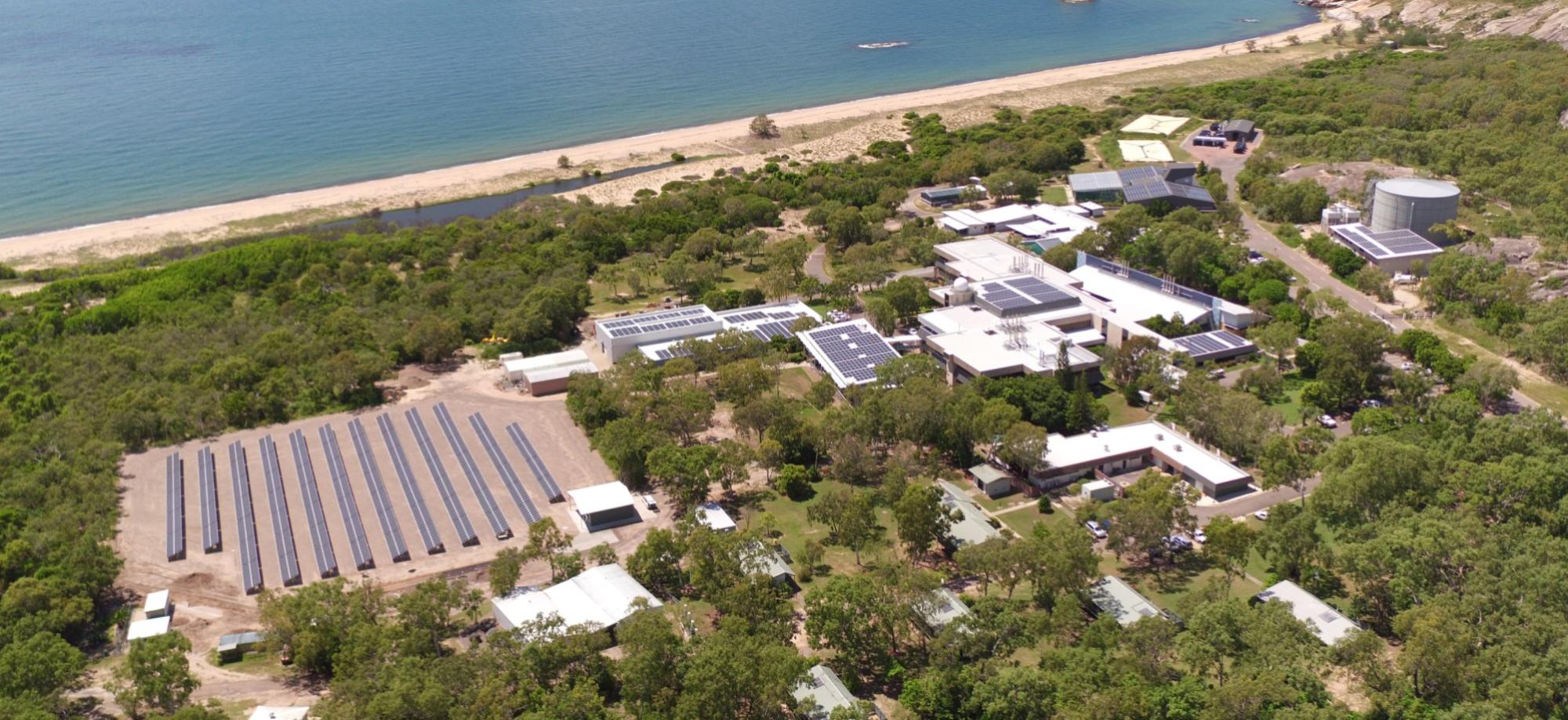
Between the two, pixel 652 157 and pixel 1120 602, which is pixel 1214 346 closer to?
pixel 1120 602

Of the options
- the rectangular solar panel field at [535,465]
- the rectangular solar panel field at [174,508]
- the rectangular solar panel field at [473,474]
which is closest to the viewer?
the rectangular solar panel field at [174,508]

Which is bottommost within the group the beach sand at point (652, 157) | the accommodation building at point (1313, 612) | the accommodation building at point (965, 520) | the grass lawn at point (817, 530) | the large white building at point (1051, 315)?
the accommodation building at point (1313, 612)

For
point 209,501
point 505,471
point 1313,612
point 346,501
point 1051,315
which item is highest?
point 209,501

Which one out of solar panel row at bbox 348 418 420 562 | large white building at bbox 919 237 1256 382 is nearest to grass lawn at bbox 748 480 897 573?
large white building at bbox 919 237 1256 382

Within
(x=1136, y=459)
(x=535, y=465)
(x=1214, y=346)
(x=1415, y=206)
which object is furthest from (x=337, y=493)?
(x=1415, y=206)

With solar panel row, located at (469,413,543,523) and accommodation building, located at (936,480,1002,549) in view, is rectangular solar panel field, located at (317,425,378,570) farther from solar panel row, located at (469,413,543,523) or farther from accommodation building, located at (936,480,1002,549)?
accommodation building, located at (936,480,1002,549)

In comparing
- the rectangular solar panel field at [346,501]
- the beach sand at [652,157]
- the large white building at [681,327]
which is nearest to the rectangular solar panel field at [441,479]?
the rectangular solar panel field at [346,501]

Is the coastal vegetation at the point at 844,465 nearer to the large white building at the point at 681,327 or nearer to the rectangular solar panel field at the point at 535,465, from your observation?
the large white building at the point at 681,327
